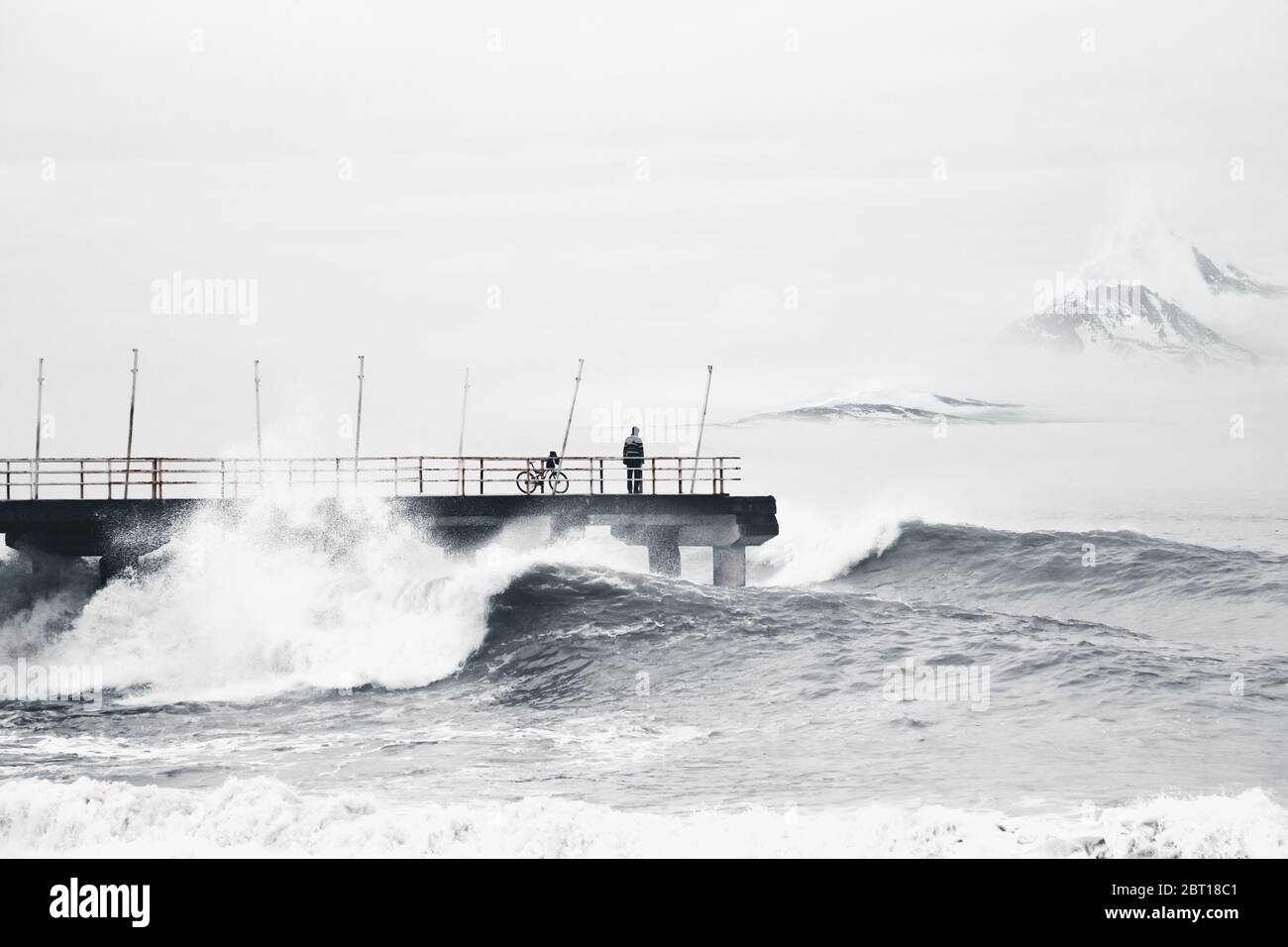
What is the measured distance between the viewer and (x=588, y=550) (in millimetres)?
44469

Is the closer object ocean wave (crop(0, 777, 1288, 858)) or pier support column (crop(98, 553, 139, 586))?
ocean wave (crop(0, 777, 1288, 858))

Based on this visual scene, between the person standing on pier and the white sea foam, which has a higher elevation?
the person standing on pier

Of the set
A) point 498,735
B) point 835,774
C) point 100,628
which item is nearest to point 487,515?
point 100,628

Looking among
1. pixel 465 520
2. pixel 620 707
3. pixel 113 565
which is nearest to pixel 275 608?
pixel 113 565

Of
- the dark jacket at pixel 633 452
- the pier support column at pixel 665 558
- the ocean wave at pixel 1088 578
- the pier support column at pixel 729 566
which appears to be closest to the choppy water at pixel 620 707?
the ocean wave at pixel 1088 578

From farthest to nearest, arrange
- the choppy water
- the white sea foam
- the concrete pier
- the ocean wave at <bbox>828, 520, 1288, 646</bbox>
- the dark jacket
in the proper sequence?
the dark jacket → the ocean wave at <bbox>828, 520, 1288, 646</bbox> → the concrete pier → the white sea foam → the choppy water

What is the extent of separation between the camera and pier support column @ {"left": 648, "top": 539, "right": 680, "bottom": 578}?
1423 inches

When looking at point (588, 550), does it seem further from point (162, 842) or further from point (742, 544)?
point (162, 842)

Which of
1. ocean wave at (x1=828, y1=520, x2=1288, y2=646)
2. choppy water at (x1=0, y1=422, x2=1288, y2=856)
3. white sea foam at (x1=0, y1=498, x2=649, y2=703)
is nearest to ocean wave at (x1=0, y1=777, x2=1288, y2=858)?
choppy water at (x1=0, y1=422, x2=1288, y2=856)

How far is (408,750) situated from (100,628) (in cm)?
1253

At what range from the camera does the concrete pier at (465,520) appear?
32.0 meters

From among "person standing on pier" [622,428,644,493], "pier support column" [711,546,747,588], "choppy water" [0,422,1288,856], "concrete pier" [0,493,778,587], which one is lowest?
"choppy water" [0,422,1288,856]

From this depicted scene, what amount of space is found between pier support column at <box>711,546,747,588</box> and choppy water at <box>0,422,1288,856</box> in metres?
3.59

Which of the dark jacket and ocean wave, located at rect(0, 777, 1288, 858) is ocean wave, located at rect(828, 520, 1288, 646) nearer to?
the dark jacket
